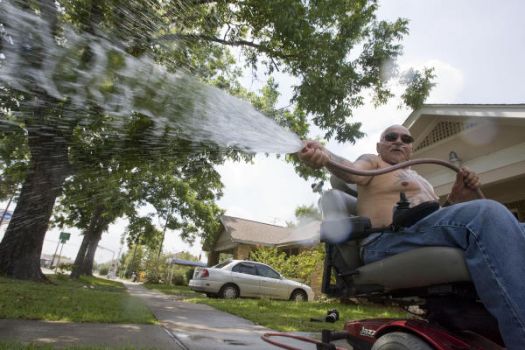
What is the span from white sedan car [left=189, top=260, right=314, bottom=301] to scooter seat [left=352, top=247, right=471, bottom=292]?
40.1 feet

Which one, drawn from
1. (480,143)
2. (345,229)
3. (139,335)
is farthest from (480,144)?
(139,335)

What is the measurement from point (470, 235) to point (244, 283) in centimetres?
1304

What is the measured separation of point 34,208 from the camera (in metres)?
11.5

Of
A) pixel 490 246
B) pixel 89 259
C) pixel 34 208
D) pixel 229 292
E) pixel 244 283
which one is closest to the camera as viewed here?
pixel 490 246

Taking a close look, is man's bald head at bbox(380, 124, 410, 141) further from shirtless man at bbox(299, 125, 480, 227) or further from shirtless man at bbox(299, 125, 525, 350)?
shirtless man at bbox(299, 125, 525, 350)

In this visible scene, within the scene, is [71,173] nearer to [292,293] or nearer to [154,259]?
[292,293]

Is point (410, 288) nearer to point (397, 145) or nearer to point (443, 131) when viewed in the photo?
point (397, 145)

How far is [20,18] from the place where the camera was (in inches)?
271

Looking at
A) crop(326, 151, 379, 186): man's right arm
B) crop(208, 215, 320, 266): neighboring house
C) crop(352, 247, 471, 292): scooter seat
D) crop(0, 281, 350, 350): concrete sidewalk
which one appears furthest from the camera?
crop(208, 215, 320, 266): neighboring house

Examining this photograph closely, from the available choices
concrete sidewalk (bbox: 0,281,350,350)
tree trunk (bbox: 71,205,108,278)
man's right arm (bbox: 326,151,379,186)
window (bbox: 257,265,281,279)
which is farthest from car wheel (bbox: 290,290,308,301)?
man's right arm (bbox: 326,151,379,186)

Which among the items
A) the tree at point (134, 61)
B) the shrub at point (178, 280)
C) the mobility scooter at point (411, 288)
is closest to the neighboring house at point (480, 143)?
the tree at point (134, 61)

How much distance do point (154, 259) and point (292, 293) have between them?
22939 millimetres

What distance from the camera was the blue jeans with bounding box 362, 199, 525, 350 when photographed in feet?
5.44

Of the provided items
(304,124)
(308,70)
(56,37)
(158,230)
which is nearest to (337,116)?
(308,70)
